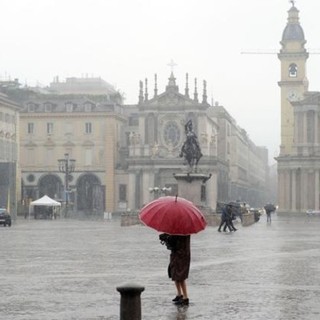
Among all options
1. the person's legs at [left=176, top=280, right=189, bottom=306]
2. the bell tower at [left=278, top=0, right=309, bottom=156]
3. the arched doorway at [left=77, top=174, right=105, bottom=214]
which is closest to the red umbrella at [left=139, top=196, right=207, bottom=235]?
the person's legs at [left=176, top=280, right=189, bottom=306]

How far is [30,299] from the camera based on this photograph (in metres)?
17.9

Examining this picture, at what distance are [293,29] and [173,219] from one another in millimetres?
137427

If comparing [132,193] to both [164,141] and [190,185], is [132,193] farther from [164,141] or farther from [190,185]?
[190,185]

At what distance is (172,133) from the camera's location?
129750 mm

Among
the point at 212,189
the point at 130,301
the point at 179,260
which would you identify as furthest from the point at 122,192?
the point at 130,301

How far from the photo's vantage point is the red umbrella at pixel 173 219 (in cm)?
1680

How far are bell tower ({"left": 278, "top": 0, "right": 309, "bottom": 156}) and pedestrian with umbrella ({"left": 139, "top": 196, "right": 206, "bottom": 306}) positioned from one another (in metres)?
132

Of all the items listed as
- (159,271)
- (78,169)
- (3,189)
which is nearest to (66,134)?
Result: (78,169)

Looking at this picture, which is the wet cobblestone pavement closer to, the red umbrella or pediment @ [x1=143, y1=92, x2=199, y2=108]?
the red umbrella

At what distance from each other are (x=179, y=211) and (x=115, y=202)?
110m

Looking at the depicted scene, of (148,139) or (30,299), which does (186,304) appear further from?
(148,139)

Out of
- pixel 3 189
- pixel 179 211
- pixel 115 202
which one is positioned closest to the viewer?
pixel 179 211

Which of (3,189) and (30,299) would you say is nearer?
(30,299)

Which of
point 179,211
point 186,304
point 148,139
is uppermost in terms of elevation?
point 148,139
